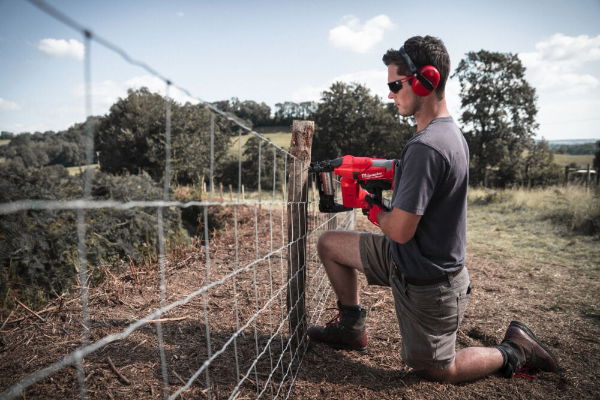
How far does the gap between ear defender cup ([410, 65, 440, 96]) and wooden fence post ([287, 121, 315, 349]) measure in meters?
0.83

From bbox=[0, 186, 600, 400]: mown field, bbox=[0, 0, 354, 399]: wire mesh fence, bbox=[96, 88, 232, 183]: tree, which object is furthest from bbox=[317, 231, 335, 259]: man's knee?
bbox=[96, 88, 232, 183]: tree

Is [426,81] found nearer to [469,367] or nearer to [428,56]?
[428,56]

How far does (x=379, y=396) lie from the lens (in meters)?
2.23

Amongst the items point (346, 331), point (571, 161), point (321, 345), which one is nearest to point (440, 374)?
point (346, 331)

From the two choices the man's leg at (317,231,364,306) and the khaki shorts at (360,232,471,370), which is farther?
the man's leg at (317,231,364,306)

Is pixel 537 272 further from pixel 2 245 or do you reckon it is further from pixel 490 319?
pixel 2 245

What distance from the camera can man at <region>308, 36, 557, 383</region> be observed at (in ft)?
6.14

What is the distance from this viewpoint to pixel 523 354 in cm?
249

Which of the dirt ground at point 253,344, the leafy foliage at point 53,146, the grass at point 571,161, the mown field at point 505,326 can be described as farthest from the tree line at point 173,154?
the grass at point 571,161

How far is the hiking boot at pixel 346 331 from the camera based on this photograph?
264 centimetres

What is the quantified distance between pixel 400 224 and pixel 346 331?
43.9 inches

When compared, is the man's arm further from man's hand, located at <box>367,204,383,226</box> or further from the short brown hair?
the short brown hair

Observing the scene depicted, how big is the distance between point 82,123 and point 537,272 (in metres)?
5.83

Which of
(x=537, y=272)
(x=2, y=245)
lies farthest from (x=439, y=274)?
(x=2, y=245)
